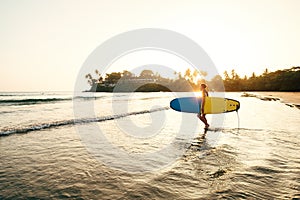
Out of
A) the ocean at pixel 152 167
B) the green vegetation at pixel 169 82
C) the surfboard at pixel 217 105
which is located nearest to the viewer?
the ocean at pixel 152 167

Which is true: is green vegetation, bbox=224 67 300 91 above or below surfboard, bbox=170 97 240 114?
above

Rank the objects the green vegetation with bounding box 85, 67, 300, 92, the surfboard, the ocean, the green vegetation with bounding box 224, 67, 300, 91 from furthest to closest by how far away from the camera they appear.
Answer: the green vegetation with bounding box 85, 67, 300, 92 → the green vegetation with bounding box 224, 67, 300, 91 → the surfboard → the ocean

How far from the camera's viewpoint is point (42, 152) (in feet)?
25.0

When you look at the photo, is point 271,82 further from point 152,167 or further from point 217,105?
point 152,167

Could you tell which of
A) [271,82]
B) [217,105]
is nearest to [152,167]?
[217,105]

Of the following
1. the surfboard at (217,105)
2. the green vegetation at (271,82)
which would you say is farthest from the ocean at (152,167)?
the green vegetation at (271,82)

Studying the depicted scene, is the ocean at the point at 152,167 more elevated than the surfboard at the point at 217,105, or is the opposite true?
the surfboard at the point at 217,105

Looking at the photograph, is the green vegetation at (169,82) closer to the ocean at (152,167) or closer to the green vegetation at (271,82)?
the green vegetation at (271,82)

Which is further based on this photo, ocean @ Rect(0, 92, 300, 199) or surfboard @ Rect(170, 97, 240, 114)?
surfboard @ Rect(170, 97, 240, 114)

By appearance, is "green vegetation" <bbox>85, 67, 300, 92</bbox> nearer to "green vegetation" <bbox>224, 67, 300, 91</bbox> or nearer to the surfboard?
"green vegetation" <bbox>224, 67, 300, 91</bbox>

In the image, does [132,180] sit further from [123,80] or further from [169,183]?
[123,80]

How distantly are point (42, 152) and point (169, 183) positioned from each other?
5.17 meters

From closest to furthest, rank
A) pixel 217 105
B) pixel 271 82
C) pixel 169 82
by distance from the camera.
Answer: pixel 217 105
pixel 271 82
pixel 169 82

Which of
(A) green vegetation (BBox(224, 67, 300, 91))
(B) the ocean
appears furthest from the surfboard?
(A) green vegetation (BBox(224, 67, 300, 91))
